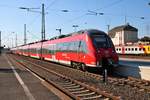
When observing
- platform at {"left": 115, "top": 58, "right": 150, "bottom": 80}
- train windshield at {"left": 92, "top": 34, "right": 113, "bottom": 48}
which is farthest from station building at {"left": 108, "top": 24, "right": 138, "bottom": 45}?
platform at {"left": 115, "top": 58, "right": 150, "bottom": 80}

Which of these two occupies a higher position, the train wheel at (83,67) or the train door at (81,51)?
the train door at (81,51)

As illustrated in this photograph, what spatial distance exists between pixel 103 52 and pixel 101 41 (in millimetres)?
1099

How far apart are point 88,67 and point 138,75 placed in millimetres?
5355

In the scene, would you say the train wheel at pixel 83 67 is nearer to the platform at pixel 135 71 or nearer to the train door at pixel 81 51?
the train door at pixel 81 51

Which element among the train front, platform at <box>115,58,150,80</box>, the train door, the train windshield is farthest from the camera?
the train door

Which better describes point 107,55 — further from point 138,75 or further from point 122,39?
point 122,39

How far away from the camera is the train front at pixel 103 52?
22.2 meters

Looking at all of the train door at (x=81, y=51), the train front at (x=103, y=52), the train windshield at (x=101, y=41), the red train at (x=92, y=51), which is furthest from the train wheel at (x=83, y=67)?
the train windshield at (x=101, y=41)

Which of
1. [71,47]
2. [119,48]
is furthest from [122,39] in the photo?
[71,47]

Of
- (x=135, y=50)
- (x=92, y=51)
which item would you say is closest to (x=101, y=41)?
(x=92, y=51)

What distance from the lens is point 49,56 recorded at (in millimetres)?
41969

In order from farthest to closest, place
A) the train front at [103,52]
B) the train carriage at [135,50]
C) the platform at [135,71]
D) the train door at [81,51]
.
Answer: the train carriage at [135,50], the train door at [81,51], the train front at [103,52], the platform at [135,71]

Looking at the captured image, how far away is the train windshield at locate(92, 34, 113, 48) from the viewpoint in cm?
2292

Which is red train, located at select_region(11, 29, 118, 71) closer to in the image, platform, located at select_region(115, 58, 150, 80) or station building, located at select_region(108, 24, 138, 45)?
platform, located at select_region(115, 58, 150, 80)
